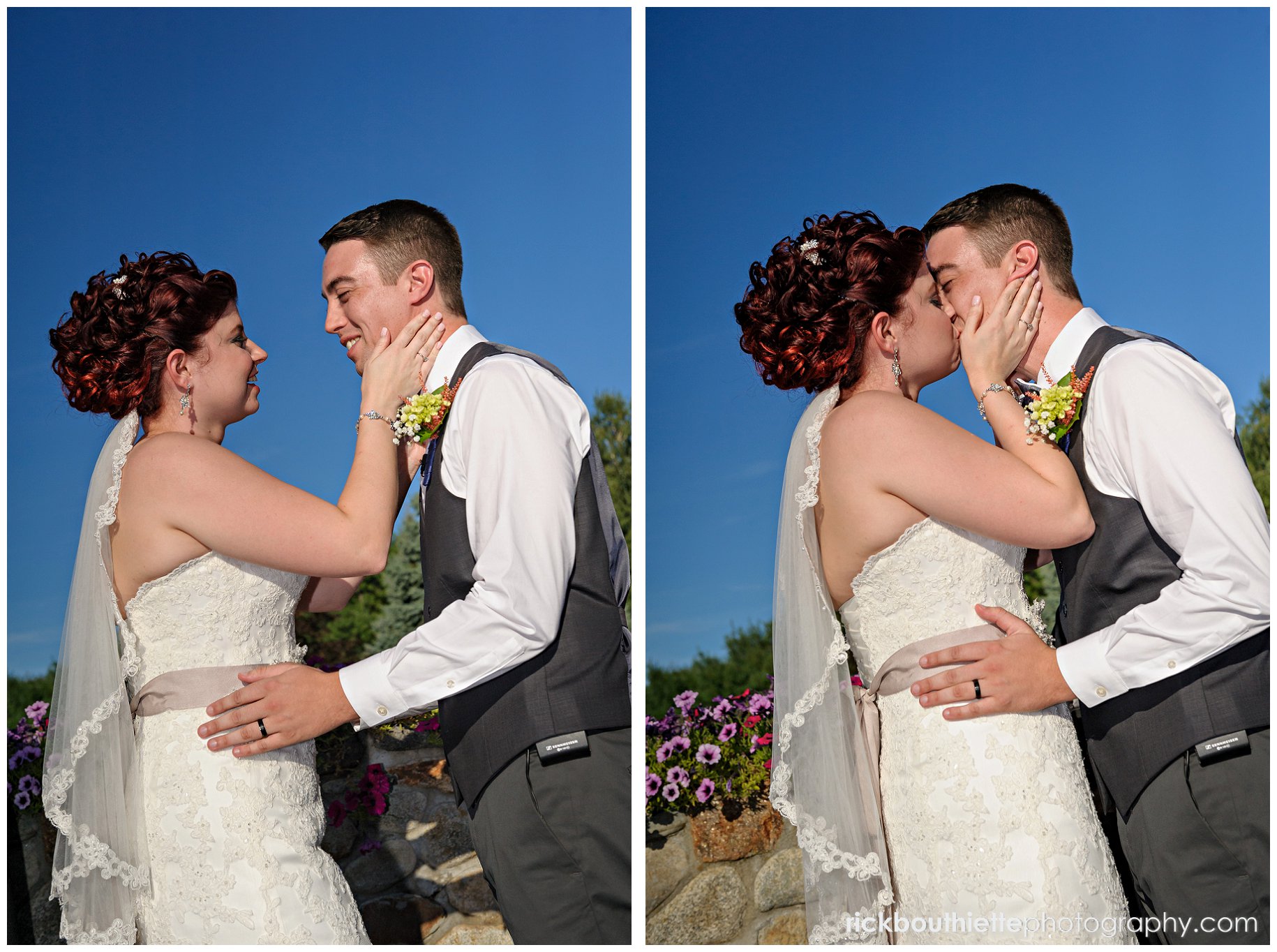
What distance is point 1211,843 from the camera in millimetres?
2523

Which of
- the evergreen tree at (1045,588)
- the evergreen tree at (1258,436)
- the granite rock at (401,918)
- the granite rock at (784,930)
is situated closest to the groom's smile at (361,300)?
the granite rock at (401,918)

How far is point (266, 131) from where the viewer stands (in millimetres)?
4629

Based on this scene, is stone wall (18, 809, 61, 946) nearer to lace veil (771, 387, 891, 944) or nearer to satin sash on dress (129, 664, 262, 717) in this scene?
satin sash on dress (129, 664, 262, 717)

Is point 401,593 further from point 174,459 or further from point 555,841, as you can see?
point 555,841

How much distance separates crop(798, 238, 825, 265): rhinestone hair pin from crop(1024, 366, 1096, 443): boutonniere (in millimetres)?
723

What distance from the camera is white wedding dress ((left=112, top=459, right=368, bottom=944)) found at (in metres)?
2.66

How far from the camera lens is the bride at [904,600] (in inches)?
99.1

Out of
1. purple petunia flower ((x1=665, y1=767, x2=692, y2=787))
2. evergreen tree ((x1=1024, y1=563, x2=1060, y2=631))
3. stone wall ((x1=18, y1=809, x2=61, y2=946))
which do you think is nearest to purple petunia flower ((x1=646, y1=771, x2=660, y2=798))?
purple petunia flower ((x1=665, y1=767, x2=692, y2=787))

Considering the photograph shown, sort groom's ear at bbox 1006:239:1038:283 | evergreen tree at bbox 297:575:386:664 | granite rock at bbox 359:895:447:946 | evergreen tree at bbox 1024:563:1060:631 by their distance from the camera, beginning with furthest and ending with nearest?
evergreen tree at bbox 297:575:386:664, evergreen tree at bbox 1024:563:1060:631, granite rock at bbox 359:895:447:946, groom's ear at bbox 1006:239:1038:283

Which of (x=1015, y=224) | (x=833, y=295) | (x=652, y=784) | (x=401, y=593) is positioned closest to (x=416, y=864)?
(x=652, y=784)

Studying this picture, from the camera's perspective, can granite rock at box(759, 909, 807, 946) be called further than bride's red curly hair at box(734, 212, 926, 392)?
Yes

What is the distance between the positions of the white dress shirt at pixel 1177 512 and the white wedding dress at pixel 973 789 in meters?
0.22

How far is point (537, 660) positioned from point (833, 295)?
1326 millimetres

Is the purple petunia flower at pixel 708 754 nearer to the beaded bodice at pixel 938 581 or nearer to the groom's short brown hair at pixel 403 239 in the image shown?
the beaded bodice at pixel 938 581
